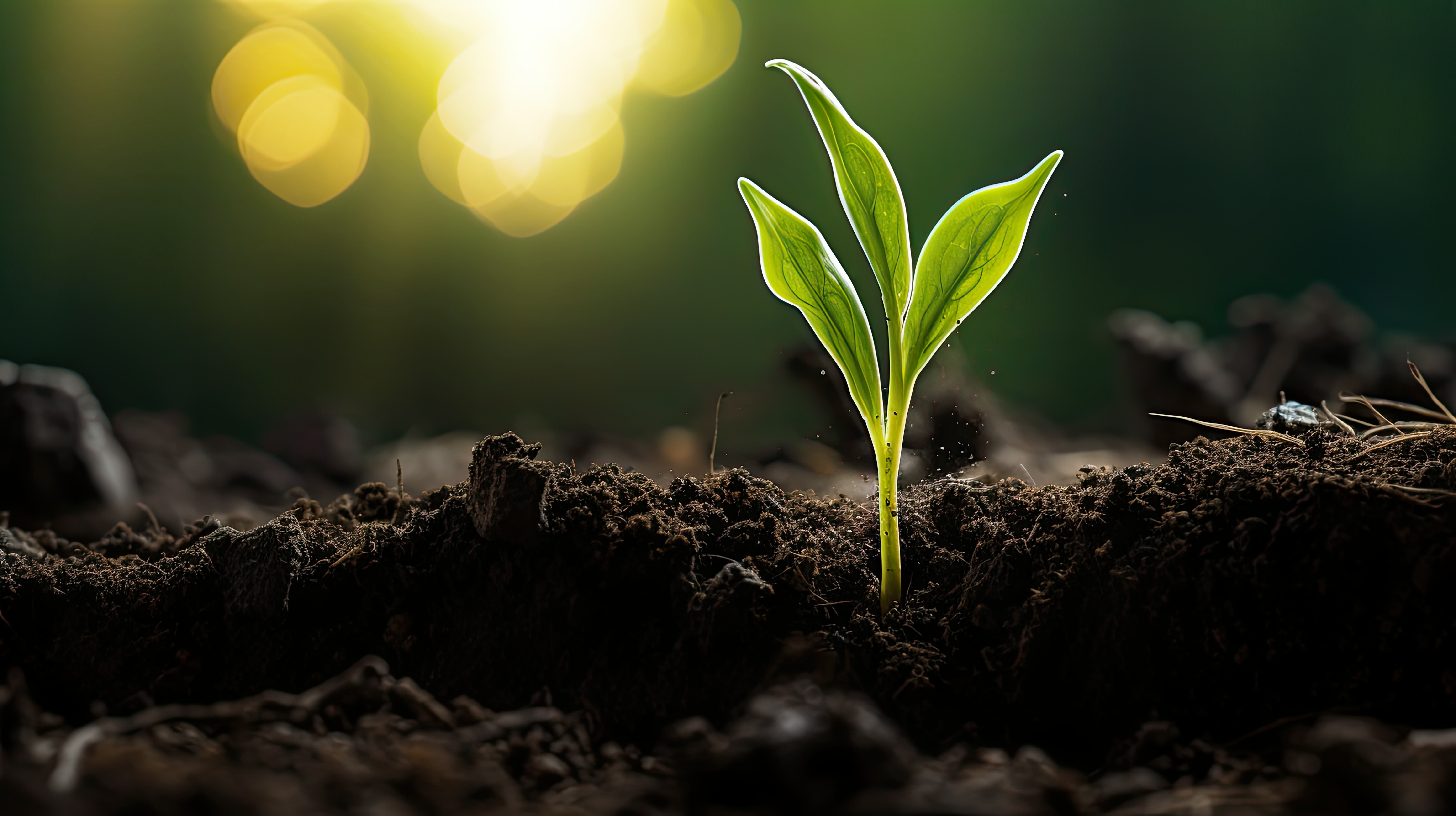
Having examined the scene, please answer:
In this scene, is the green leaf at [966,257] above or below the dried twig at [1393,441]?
below

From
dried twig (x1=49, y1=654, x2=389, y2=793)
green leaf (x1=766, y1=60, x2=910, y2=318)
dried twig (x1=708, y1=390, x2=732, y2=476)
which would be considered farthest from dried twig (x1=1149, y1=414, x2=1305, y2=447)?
dried twig (x1=49, y1=654, x2=389, y2=793)

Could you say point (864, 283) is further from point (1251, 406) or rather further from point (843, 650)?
point (1251, 406)

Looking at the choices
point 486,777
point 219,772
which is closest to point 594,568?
point 486,777

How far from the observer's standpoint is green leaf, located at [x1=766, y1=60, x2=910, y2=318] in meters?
0.98

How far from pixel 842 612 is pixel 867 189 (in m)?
0.59

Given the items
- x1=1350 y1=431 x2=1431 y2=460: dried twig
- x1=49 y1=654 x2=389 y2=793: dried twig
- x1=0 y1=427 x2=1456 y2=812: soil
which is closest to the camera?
x1=49 y1=654 x2=389 y2=793: dried twig

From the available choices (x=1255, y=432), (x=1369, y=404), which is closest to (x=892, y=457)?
(x=1255, y=432)

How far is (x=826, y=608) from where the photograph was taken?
102cm

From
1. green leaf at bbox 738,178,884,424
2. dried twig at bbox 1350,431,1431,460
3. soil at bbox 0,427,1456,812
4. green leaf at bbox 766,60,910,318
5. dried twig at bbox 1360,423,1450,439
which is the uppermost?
dried twig at bbox 1360,423,1450,439

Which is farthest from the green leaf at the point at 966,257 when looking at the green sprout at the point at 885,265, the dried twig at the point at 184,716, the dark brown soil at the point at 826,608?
the dried twig at the point at 184,716

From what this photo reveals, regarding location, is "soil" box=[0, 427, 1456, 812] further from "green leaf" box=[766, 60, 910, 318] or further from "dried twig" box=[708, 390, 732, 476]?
"green leaf" box=[766, 60, 910, 318]

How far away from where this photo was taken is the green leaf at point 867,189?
980mm

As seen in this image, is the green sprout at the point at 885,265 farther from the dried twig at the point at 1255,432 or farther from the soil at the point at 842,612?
the dried twig at the point at 1255,432

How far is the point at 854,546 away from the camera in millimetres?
1180
